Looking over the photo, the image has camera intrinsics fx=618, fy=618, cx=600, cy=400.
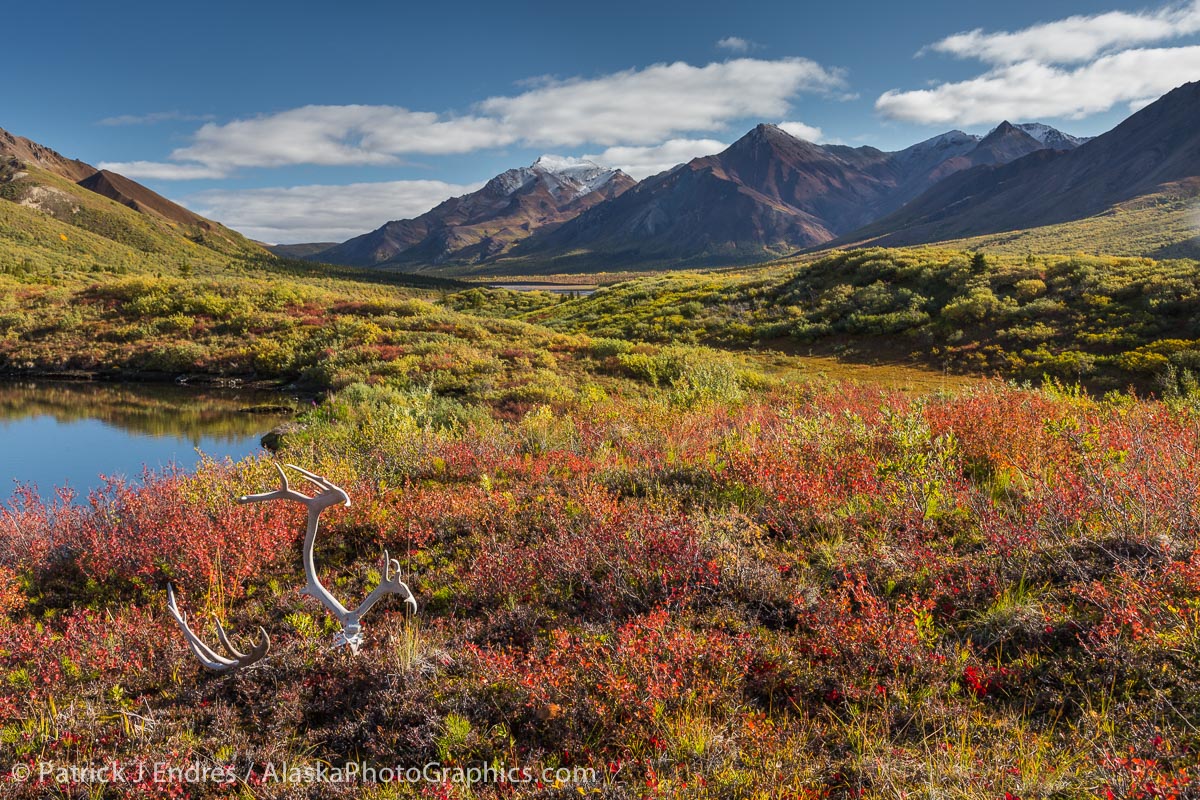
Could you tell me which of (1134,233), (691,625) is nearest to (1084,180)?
(1134,233)

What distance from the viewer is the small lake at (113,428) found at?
11789 mm

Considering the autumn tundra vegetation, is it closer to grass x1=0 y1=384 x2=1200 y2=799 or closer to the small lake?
grass x1=0 y1=384 x2=1200 y2=799

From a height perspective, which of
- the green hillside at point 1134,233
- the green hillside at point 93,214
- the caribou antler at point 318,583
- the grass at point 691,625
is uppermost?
the green hillside at point 93,214

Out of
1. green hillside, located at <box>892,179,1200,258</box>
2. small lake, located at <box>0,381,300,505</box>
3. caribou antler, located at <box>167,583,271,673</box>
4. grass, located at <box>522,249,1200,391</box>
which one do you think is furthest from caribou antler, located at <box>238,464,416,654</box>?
green hillside, located at <box>892,179,1200,258</box>

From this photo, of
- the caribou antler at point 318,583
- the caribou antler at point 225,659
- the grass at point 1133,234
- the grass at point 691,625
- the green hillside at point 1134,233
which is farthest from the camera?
the green hillside at point 1134,233

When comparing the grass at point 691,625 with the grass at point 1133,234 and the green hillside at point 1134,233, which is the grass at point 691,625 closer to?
the grass at point 1133,234

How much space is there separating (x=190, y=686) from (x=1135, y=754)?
5205mm

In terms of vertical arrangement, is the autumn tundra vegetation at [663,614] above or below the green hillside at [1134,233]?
below

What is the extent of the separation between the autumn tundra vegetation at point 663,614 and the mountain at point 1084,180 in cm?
14333

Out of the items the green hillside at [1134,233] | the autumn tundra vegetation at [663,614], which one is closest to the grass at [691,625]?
the autumn tundra vegetation at [663,614]

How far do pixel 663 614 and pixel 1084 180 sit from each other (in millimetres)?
206593

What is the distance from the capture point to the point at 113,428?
15.3 m

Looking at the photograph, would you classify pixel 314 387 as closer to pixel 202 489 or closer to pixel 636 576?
pixel 202 489

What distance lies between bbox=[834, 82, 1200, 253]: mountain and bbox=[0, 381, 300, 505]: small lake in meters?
145
